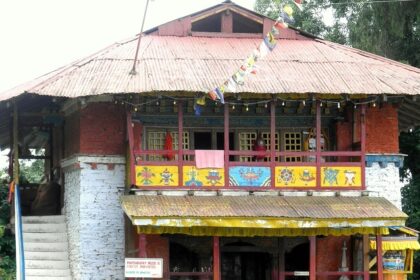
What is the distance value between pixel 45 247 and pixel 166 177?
158 inches

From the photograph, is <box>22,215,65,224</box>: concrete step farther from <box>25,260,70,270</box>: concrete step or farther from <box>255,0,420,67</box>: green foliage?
<box>255,0,420,67</box>: green foliage

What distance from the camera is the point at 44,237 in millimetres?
23484

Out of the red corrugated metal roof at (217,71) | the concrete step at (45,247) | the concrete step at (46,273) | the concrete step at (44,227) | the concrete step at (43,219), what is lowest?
the concrete step at (46,273)

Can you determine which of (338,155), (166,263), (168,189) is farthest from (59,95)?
(338,155)

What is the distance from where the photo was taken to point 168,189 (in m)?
21.2

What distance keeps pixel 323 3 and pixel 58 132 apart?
13.7 meters

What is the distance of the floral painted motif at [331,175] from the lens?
71.8ft

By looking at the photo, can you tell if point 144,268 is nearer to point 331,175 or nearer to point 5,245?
point 331,175

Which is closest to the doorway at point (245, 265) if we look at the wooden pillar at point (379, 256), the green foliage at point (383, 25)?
the wooden pillar at point (379, 256)

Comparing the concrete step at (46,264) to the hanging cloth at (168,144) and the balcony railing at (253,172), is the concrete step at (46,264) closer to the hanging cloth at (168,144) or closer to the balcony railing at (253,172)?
the balcony railing at (253,172)

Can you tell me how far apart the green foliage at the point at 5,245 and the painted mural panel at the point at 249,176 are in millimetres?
5884

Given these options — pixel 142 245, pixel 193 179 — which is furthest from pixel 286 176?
pixel 142 245

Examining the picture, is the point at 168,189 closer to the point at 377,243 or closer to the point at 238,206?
the point at 238,206

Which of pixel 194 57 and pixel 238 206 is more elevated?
pixel 194 57
